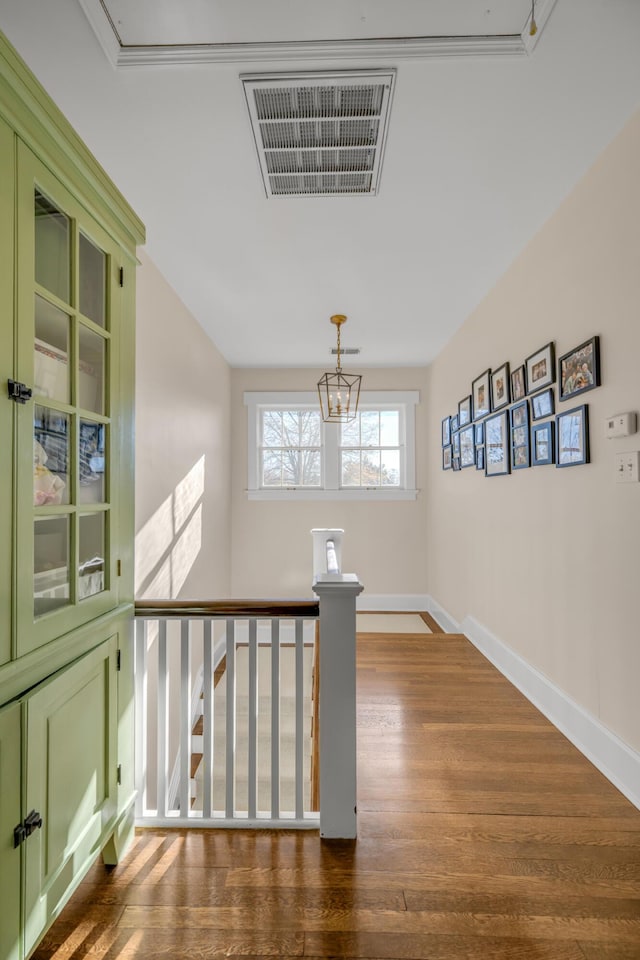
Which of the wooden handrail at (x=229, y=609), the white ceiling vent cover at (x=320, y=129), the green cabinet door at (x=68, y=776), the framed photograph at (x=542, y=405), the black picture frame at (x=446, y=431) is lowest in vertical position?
the green cabinet door at (x=68, y=776)

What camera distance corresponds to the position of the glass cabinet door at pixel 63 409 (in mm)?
1238

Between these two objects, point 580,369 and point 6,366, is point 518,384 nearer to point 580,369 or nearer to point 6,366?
point 580,369

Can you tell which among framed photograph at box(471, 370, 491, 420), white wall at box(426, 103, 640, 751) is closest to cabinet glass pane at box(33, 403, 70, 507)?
white wall at box(426, 103, 640, 751)

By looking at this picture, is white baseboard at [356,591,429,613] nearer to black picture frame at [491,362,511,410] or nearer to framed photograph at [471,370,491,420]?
framed photograph at [471,370,491,420]

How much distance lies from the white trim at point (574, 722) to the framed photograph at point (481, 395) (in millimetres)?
1622

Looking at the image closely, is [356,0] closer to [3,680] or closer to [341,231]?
[341,231]

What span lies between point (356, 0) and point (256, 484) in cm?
472

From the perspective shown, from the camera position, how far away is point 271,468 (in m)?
5.98

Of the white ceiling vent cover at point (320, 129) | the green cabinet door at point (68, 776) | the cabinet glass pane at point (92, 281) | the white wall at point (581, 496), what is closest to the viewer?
the green cabinet door at point (68, 776)

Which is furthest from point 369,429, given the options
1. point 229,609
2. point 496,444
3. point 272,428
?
point 229,609

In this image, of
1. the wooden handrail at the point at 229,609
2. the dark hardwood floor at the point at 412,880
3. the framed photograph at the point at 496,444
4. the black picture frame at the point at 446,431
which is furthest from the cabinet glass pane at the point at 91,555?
the black picture frame at the point at 446,431

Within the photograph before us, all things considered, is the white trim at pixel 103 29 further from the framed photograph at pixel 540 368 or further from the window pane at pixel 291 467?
the window pane at pixel 291 467

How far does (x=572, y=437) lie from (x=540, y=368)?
1.80ft

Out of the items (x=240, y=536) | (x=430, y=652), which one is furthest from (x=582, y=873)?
(x=240, y=536)
